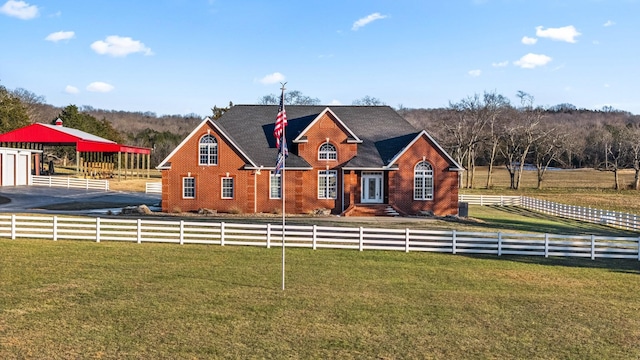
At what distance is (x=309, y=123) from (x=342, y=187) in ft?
19.1

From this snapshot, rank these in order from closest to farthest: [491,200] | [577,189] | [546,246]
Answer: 1. [546,246]
2. [491,200]
3. [577,189]

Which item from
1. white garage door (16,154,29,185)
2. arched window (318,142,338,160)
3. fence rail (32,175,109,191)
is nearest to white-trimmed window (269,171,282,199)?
arched window (318,142,338,160)

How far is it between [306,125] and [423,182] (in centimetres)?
949

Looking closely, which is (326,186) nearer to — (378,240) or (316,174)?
(316,174)

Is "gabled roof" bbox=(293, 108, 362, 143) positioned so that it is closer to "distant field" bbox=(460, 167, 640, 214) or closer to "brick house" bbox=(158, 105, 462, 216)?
"brick house" bbox=(158, 105, 462, 216)

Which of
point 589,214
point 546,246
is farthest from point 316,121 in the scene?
point 589,214

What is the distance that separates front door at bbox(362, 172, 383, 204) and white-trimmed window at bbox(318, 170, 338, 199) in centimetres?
197

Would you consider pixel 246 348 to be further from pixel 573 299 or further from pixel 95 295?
pixel 573 299

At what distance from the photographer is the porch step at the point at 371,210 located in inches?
1430

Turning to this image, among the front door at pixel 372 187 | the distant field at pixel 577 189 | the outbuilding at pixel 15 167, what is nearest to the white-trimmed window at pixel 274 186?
→ the front door at pixel 372 187

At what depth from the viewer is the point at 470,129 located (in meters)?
82.8

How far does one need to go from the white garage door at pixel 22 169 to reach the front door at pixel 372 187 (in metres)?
33.5

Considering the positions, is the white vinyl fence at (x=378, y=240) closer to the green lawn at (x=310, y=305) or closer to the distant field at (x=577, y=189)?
the green lawn at (x=310, y=305)

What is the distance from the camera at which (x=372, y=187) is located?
38000mm
